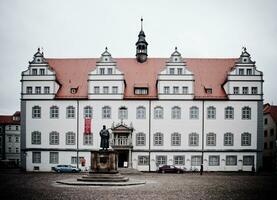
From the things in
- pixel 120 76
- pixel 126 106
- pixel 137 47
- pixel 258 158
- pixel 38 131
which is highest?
pixel 137 47

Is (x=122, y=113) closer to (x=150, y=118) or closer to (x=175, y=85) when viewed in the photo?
(x=150, y=118)

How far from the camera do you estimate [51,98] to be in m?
48.8

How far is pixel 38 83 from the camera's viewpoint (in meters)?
49.1

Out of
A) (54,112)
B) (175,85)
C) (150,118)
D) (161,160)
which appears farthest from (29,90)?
(161,160)

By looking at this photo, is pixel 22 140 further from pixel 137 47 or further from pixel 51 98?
pixel 137 47

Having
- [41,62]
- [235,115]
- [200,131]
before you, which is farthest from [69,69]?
[235,115]

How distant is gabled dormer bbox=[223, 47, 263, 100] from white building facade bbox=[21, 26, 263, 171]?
12cm

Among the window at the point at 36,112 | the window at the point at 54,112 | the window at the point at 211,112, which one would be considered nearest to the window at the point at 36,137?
the window at the point at 36,112

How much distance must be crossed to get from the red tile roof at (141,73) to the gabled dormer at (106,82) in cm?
112

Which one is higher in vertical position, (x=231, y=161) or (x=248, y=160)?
(x=248, y=160)

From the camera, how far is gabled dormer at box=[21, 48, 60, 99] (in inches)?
1929

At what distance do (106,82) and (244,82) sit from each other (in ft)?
55.9

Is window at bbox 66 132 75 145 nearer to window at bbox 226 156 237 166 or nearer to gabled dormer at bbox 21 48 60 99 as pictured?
gabled dormer at bbox 21 48 60 99

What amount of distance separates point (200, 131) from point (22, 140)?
2219cm
